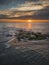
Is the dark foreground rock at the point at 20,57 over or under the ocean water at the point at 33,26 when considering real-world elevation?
under

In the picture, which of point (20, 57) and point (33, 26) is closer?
point (20, 57)

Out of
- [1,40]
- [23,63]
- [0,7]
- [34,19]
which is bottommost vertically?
[23,63]

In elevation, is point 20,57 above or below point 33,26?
below

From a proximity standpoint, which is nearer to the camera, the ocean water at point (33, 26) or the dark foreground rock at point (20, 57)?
the dark foreground rock at point (20, 57)

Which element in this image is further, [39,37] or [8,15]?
[8,15]

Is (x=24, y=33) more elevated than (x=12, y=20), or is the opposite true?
(x=12, y=20)

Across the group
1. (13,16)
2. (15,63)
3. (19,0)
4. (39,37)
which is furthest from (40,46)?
(19,0)

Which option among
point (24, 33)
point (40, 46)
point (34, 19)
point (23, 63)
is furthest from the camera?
point (34, 19)

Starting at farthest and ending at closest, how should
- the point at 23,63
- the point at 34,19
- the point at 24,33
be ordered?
1. the point at 34,19
2. the point at 24,33
3. the point at 23,63

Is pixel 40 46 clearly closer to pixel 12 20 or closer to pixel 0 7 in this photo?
pixel 12 20

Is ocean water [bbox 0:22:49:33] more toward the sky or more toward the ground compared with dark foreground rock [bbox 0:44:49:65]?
more toward the sky

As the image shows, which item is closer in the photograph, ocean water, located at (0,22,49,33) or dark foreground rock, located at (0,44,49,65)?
dark foreground rock, located at (0,44,49,65)
